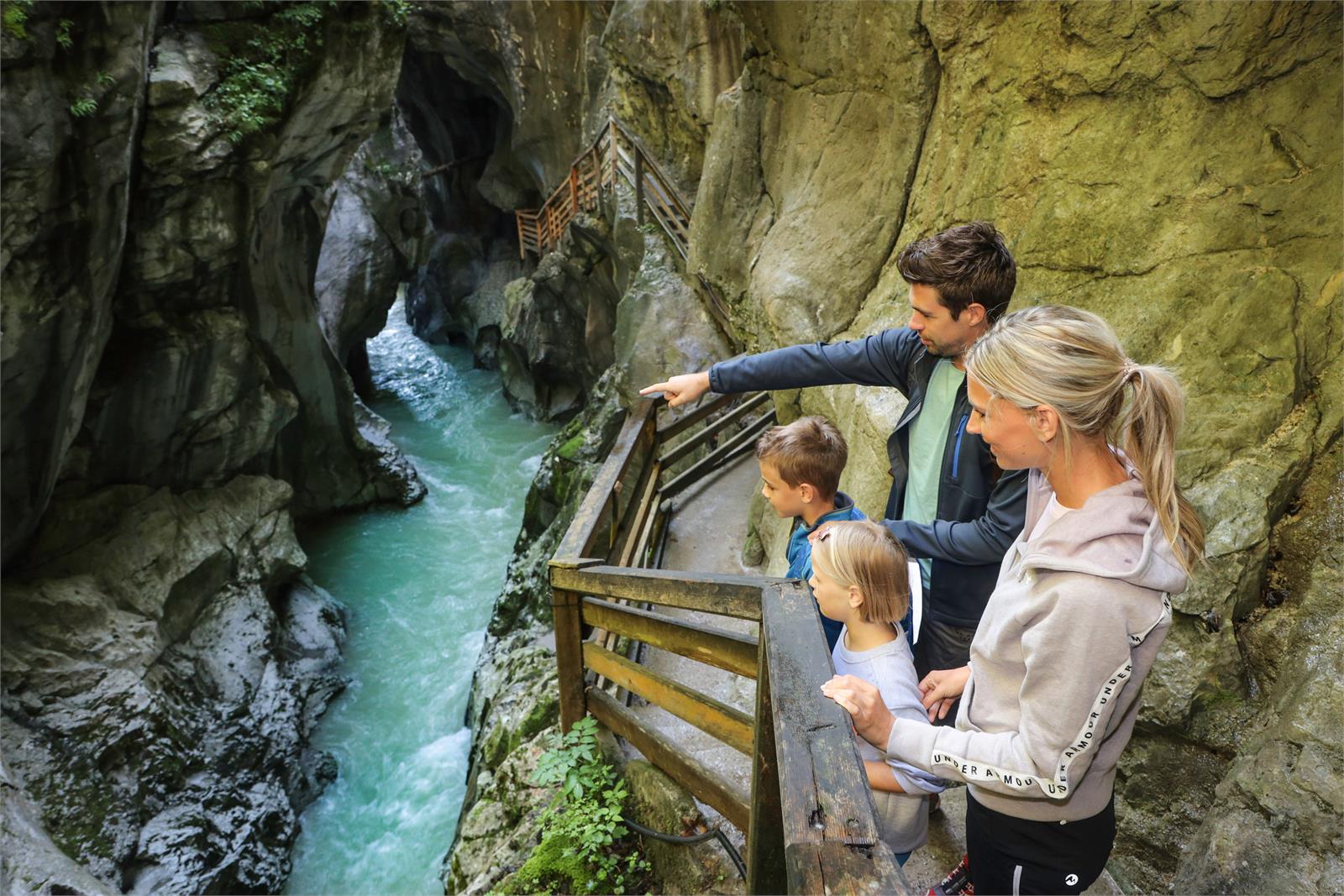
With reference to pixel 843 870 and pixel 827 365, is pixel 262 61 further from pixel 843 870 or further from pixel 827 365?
pixel 843 870

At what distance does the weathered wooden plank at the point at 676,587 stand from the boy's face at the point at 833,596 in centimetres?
10

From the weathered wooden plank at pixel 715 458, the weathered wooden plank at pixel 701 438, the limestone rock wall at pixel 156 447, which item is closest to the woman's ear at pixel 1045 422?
the weathered wooden plank at pixel 701 438

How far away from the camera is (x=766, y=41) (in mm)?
4891

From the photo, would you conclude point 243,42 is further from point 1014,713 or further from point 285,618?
point 1014,713

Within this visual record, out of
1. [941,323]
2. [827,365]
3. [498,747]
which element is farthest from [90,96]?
[941,323]

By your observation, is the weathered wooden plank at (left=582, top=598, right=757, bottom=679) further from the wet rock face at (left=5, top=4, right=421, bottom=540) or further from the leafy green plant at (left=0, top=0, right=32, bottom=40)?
the leafy green plant at (left=0, top=0, right=32, bottom=40)

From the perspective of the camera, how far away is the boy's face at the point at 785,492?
2.33 meters

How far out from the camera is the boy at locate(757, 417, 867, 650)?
2.31 m

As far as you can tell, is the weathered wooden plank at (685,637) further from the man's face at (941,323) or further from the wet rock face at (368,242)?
the wet rock face at (368,242)

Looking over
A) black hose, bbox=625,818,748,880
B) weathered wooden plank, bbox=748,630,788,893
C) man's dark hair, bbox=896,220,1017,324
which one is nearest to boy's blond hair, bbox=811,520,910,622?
weathered wooden plank, bbox=748,630,788,893

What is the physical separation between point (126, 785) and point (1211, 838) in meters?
8.51

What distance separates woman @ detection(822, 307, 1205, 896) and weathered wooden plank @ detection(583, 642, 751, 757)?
2.75 feet

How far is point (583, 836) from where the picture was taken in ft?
9.71

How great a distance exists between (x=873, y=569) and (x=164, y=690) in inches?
346
